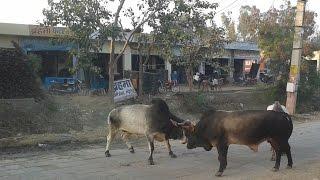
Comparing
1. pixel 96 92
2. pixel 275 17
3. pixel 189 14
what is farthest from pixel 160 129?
pixel 275 17

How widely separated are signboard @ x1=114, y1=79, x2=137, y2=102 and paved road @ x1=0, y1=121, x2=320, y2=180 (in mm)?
7869

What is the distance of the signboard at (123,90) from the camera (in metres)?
20.3

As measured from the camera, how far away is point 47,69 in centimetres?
3061

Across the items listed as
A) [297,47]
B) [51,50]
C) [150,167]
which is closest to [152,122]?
[150,167]

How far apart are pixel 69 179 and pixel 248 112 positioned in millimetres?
3470

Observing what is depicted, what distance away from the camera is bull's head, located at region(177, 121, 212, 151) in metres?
9.94

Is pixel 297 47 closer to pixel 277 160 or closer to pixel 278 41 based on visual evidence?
pixel 278 41

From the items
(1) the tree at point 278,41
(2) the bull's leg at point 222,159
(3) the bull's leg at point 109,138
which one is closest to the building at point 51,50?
(1) the tree at point 278,41

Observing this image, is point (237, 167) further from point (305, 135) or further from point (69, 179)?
point (305, 135)

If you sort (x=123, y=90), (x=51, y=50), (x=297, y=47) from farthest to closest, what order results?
(x=51, y=50) < (x=123, y=90) < (x=297, y=47)

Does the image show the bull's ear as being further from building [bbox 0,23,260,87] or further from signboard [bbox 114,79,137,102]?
building [bbox 0,23,260,87]

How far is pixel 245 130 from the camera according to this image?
31.2ft

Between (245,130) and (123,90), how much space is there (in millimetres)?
11481

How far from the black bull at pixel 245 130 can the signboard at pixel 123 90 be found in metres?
10.6
